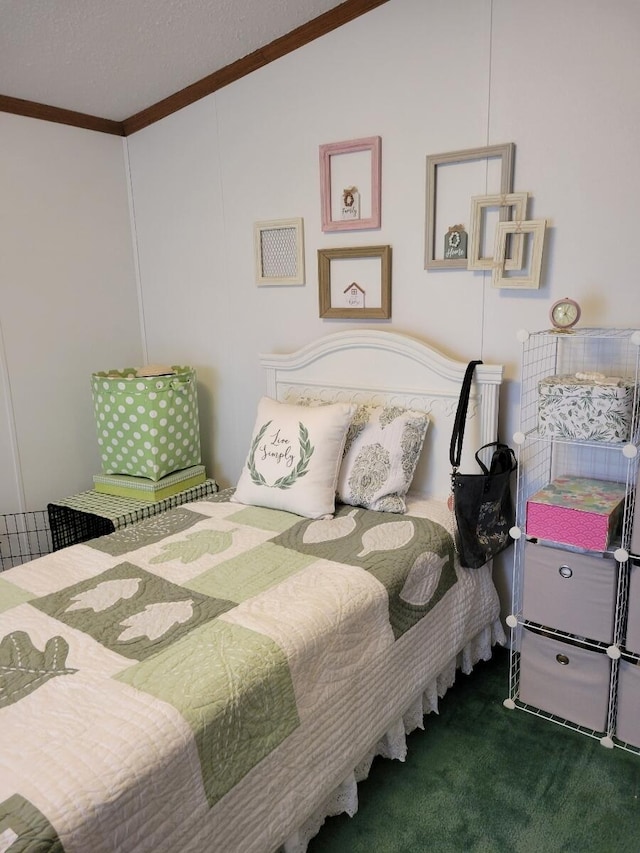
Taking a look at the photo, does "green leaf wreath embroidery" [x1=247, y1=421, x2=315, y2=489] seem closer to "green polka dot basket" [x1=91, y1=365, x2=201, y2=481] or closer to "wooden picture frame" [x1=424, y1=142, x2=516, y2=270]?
"green polka dot basket" [x1=91, y1=365, x2=201, y2=481]

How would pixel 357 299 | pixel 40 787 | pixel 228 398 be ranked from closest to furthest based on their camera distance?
pixel 40 787
pixel 357 299
pixel 228 398

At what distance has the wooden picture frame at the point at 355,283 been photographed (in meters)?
2.45

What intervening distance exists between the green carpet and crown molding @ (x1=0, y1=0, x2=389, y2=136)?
8.22ft

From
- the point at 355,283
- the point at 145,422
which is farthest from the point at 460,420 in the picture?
the point at 145,422

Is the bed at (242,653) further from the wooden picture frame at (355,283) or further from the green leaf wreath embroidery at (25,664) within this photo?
the wooden picture frame at (355,283)

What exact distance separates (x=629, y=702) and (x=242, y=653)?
1.24 metres

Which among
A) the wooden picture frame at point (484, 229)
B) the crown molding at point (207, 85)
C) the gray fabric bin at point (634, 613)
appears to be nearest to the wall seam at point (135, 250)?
the crown molding at point (207, 85)

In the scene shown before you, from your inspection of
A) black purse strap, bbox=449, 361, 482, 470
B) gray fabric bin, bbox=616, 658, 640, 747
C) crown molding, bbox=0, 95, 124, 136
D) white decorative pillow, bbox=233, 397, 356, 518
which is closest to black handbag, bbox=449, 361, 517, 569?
black purse strap, bbox=449, 361, 482, 470

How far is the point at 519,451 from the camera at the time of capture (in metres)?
2.12

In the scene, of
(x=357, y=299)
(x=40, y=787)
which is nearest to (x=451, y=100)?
(x=357, y=299)

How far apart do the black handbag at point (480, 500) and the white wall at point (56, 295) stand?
1.82m

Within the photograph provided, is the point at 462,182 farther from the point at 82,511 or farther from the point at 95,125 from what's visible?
the point at 82,511

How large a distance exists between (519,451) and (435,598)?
0.58 m

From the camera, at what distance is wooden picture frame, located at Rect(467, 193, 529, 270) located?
2084 millimetres
